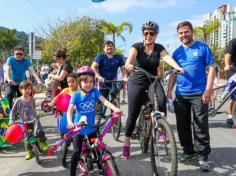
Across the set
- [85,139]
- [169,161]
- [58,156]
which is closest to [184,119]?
[169,161]

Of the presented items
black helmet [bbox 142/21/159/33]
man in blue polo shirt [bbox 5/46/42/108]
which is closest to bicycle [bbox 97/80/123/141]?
man in blue polo shirt [bbox 5/46/42/108]

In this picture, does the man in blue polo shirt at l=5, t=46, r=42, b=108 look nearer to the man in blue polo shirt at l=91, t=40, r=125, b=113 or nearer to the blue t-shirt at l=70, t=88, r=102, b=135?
the man in blue polo shirt at l=91, t=40, r=125, b=113

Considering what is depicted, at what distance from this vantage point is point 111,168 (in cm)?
390

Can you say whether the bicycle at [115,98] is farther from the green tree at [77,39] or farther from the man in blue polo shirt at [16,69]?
the green tree at [77,39]

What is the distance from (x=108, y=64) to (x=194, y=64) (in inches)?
111

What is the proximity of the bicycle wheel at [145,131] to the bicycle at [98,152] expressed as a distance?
45.1 inches

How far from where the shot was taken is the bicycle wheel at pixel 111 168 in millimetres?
3862

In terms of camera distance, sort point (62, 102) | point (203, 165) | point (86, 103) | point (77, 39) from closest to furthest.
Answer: point (86, 103) < point (203, 165) < point (62, 102) < point (77, 39)

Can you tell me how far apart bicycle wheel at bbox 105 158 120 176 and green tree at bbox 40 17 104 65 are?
32050 mm

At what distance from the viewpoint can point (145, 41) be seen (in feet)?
17.1

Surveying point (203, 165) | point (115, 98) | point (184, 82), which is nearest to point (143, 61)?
point (184, 82)

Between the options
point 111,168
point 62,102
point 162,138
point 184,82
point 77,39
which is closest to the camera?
point 111,168

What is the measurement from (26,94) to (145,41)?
7.77 ft

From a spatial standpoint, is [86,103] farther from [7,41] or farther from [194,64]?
[7,41]
